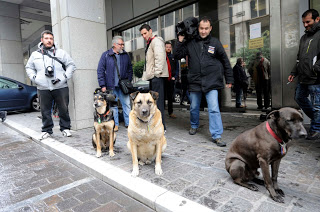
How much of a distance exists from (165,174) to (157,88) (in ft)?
7.70

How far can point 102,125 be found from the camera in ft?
12.8

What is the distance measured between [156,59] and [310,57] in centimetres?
303

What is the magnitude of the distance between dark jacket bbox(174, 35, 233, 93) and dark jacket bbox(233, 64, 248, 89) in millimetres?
3180

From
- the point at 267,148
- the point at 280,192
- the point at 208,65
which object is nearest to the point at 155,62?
the point at 208,65

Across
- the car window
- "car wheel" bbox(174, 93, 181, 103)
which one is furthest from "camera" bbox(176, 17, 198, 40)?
the car window

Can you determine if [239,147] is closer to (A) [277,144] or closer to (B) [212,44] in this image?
(A) [277,144]

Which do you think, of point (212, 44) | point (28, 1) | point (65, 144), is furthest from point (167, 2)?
point (28, 1)

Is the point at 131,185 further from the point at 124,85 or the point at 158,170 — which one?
the point at 124,85

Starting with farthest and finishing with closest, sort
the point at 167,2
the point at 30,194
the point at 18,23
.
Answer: the point at 18,23
the point at 167,2
the point at 30,194

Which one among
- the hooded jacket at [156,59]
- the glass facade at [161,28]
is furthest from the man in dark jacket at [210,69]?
the glass facade at [161,28]

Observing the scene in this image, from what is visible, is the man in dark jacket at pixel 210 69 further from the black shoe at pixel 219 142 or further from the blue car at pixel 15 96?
the blue car at pixel 15 96

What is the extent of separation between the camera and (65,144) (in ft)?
15.2

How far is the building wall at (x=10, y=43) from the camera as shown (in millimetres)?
13484

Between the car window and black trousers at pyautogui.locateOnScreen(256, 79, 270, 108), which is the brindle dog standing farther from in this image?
the car window
